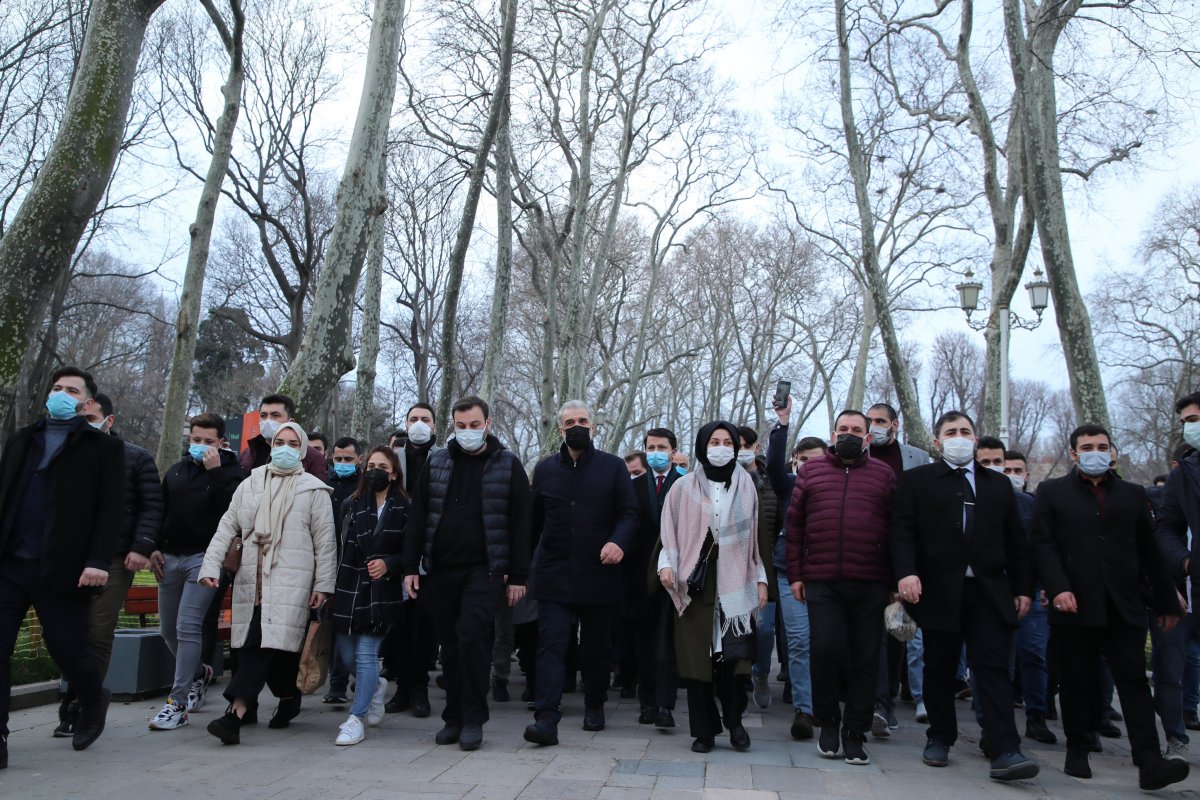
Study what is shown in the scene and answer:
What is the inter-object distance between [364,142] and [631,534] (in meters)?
5.58

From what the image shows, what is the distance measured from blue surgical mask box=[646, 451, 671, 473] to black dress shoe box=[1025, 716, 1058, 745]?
3249 mm

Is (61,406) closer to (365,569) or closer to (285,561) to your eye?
(285,561)

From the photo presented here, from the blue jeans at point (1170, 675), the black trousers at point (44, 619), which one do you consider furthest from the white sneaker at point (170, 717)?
the blue jeans at point (1170, 675)

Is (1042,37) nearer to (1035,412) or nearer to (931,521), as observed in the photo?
(931,521)

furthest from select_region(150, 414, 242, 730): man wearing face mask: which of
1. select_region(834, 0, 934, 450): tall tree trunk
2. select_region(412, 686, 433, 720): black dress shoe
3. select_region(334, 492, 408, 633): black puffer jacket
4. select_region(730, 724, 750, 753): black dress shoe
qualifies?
select_region(834, 0, 934, 450): tall tree trunk

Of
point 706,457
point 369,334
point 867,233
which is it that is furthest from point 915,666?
point 369,334

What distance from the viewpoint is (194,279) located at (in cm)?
1566

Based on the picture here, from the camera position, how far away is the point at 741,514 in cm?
621

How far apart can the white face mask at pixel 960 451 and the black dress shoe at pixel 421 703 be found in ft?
13.9

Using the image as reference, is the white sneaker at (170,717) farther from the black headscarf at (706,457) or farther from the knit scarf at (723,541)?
the black headscarf at (706,457)

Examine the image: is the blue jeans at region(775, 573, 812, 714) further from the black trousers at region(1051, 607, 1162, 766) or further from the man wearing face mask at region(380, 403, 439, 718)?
the man wearing face mask at region(380, 403, 439, 718)

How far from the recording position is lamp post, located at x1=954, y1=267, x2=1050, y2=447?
16.6 metres

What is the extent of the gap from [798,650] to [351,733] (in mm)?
3195

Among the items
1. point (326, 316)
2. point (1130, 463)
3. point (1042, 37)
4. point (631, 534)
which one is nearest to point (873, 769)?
point (631, 534)
